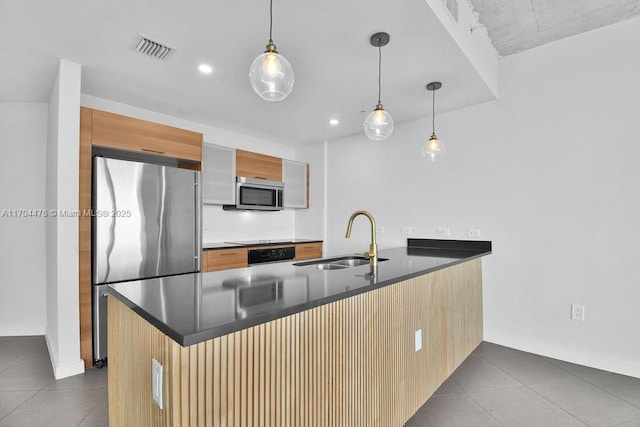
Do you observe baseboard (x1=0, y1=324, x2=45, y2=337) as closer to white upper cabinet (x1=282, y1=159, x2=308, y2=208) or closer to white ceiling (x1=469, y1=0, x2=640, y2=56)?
white upper cabinet (x1=282, y1=159, x2=308, y2=208)

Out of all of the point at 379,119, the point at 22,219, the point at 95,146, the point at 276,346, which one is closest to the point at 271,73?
the point at 379,119

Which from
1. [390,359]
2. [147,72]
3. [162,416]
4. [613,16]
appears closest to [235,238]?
[147,72]

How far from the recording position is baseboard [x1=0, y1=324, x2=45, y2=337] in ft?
11.2

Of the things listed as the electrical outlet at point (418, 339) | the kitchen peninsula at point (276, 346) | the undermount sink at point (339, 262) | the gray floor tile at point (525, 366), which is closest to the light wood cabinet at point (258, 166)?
the undermount sink at point (339, 262)

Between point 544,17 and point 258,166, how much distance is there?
3414 millimetres

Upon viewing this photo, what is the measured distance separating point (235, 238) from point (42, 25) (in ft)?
10.0

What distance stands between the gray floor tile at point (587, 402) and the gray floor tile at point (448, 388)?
0.55 m

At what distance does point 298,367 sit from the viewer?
46.6 inches

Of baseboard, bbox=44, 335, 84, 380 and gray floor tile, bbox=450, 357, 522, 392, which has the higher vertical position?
baseboard, bbox=44, 335, 84, 380

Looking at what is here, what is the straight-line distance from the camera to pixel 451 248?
3.48 metres

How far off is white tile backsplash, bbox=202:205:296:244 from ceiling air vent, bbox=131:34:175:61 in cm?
220

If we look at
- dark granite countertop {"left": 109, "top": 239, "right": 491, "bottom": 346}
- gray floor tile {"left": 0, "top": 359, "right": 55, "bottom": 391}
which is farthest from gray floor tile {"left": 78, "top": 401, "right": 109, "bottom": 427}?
dark granite countertop {"left": 109, "top": 239, "right": 491, "bottom": 346}

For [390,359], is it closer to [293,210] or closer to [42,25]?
[42,25]

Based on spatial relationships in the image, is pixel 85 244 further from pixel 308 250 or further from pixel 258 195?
pixel 308 250
